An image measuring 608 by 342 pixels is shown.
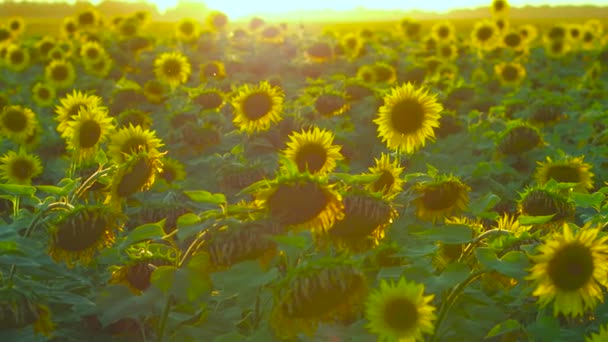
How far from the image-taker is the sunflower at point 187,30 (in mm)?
12344

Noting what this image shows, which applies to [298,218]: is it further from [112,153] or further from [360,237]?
[112,153]

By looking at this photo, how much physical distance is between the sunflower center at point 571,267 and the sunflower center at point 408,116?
1555mm

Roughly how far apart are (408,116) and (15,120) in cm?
347

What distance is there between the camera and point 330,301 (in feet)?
6.20

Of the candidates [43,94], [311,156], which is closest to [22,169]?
[311,156]

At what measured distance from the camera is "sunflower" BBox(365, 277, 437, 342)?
1.90m

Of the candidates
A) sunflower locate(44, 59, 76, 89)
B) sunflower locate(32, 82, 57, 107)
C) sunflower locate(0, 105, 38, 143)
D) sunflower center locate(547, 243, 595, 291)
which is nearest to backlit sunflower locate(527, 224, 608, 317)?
sunflower center locate(547, 243, 595, 291)

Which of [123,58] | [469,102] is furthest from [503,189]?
[123,58]

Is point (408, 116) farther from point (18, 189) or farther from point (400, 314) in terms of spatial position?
point (18, 189)

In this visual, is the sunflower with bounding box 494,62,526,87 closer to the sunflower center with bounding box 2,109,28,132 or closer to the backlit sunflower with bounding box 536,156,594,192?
the backlit sunflower with bounding box 536,156,594,192

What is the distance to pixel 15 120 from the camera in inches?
220

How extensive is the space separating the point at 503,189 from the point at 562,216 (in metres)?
2.15

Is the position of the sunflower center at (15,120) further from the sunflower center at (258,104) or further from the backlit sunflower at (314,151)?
the backlit sunflower at (314,151)

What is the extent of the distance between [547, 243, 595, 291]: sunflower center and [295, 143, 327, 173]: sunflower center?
1.11 m
